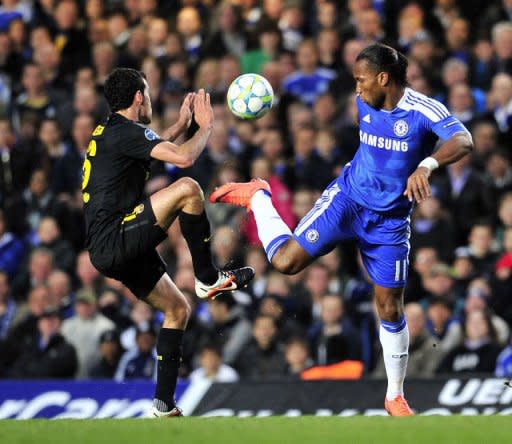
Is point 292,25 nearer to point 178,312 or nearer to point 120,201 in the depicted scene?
point 178,312

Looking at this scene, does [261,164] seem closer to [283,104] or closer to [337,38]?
[283,104]

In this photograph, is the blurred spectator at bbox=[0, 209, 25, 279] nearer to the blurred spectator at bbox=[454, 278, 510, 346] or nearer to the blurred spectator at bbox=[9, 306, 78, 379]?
the blurred spectator at bbox=[9, 306, 78, 379]

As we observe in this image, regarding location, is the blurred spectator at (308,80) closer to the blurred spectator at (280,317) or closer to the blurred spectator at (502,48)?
the blurred spectator at (502,48)

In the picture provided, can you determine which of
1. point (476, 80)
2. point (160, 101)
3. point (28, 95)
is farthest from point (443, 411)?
point (28, 95)

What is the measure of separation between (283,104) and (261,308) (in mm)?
2815

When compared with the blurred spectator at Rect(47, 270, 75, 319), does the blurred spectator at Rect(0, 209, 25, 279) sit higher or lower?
higher

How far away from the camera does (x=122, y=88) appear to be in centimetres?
876

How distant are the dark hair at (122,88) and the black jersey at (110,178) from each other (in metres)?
0.10

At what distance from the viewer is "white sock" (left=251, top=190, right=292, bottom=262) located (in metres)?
9.29

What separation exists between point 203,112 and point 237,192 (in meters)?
1.11

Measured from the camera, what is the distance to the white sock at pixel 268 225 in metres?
9.29

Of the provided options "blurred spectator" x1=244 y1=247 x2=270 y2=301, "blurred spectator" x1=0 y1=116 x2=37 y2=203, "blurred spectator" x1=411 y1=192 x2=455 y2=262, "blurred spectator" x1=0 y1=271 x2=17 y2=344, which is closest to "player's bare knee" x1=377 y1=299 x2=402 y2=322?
"blurred spectator" x1=411 y1=192 x2=455 y2=262

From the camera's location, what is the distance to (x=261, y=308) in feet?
41.4

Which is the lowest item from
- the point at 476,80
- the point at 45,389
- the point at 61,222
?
the point at 45,389
